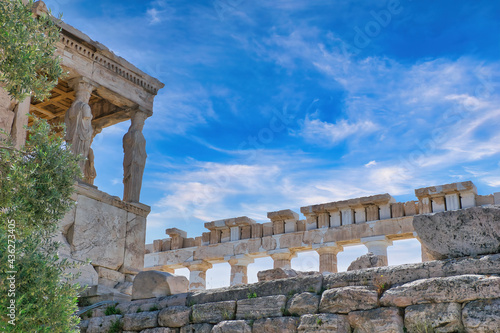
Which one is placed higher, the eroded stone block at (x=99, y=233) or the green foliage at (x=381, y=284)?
the eroded stone block at (x=99, y=233)

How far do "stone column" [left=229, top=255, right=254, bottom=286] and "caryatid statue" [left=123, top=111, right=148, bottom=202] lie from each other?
334 inches

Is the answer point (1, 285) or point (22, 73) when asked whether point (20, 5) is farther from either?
point (1, 285)

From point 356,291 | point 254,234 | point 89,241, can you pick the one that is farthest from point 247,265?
point 356,291

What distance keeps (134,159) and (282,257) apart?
Answer: 8.64 m

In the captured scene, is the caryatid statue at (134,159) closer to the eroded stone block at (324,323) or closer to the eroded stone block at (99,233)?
the eroded stone block at (99,233)

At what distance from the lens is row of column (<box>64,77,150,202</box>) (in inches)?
518

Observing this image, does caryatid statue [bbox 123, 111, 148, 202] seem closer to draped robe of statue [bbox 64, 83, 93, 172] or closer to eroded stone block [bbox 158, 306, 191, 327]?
draped robe of statue [bbox 64, 83, 93, 172]

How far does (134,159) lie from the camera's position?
14312mm

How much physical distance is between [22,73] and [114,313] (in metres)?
4.33

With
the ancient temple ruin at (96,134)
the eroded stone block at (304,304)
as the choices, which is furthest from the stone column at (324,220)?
the eroded stone block at (304,304)

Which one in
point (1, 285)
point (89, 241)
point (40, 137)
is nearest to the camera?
point (1, 285)

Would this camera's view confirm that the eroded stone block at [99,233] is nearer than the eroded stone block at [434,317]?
No

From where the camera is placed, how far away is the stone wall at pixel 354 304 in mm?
6695

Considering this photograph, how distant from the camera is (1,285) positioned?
6.47 m
